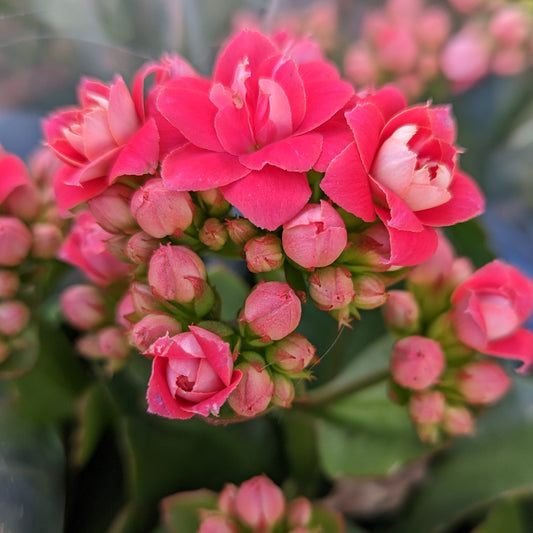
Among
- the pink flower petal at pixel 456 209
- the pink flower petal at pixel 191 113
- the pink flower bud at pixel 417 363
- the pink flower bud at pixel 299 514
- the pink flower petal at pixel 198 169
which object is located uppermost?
the pink flower petal at pixel 191 113

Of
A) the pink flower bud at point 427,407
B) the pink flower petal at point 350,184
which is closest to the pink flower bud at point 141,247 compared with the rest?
the pink flower petal at point 350,184

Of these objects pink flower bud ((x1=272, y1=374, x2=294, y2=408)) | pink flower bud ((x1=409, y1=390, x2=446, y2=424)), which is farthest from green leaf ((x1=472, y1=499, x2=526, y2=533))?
pink flower bud ((x1=272, y1=374, x2=294, y2=408))

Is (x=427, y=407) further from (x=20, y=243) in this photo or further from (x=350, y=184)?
(x=20, y=243)

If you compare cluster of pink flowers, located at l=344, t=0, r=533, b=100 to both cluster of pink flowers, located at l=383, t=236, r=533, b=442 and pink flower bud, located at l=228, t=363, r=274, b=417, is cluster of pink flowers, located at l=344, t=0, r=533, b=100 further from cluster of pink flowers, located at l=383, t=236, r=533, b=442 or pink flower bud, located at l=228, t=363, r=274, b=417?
pink flower bud, located at l=228, t=363, r=274, b=417

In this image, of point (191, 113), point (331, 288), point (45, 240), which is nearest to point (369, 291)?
point (331, 288)

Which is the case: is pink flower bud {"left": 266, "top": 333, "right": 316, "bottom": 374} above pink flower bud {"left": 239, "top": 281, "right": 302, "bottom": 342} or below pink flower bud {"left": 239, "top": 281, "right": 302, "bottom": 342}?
below

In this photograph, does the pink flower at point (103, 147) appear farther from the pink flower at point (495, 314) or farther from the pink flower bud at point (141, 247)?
the pink flower at point (495, 314)
